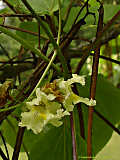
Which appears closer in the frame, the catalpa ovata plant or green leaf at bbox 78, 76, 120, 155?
the catalpa ovata plant

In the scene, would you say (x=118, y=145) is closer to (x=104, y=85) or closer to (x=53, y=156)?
(x=104, y=85)

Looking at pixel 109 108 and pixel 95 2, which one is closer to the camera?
pixel 95 2

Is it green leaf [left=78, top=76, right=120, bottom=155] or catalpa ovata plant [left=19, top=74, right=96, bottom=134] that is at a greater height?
catalpa ovata plant [left=19, top=74, right=96, bottom=134]

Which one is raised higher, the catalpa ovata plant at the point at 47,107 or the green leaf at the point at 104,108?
the catalpa ovata plant at the point at 47,107

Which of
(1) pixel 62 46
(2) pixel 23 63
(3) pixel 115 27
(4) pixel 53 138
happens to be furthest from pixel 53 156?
(3) pixel 115 27

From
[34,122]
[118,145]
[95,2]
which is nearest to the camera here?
[34,122]
